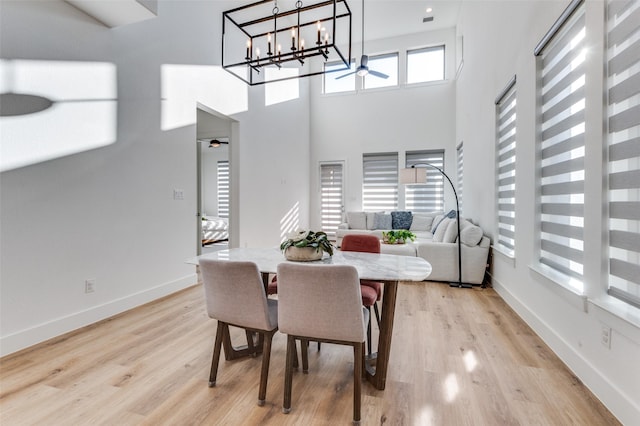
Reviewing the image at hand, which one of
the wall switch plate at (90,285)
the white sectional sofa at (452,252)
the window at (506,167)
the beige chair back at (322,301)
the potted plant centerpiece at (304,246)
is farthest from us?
the white sectional sofa at (452,252)

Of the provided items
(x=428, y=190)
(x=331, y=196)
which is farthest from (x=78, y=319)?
(x=428, y=190)

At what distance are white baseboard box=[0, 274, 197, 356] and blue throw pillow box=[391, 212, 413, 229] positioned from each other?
4.56 metres

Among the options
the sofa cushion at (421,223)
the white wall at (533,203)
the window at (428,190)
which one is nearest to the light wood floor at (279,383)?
the white wall at (533,203)

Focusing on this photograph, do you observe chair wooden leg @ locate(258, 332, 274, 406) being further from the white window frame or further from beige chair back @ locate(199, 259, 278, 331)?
the white window frame

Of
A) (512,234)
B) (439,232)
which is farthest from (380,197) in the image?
(512,234)

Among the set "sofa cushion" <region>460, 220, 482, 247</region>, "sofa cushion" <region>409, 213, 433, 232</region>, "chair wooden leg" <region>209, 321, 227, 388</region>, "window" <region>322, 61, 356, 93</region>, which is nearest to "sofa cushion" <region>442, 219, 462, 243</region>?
"sofa cushion" <region>460, 220, 482, 247</region>

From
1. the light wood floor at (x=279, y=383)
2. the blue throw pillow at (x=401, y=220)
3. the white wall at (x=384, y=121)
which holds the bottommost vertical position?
the light wood floor at (x=279, y=383)

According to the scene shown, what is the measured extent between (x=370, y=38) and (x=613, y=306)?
7369 millimetres

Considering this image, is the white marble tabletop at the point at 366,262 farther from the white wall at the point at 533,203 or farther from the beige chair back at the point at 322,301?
the white wall at the point at 533,203

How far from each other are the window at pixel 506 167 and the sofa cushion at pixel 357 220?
11.0 ft

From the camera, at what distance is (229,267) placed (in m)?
1.59

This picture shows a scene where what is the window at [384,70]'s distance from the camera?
288 inches

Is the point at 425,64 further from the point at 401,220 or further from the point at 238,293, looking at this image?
the point at 238,293

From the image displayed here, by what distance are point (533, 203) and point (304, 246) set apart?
79.2 inches
